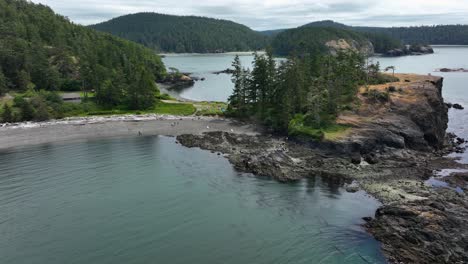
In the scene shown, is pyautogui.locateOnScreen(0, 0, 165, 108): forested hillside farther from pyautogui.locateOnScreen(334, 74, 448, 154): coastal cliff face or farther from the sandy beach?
pyautogui.locateOnScreen(334, 74, 448, 154): coastal cliff face

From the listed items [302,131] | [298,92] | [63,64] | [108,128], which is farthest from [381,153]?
[63,64]

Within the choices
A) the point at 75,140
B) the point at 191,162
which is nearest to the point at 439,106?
the point at 191,162

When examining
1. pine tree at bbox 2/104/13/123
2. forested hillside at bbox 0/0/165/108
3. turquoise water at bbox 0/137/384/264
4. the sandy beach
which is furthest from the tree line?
pine tree at bbox 2/104/13/123

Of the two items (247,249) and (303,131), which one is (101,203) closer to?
(247,249)

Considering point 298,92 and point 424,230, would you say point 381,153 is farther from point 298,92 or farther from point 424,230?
point 424,230

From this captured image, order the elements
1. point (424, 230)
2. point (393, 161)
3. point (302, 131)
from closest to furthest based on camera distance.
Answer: point (424, 230) < point (393, 161) < point (302, 131)

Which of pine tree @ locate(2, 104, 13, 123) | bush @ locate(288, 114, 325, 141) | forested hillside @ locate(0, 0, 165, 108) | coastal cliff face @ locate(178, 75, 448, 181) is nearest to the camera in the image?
coastal cliff face @ locate(178, 75, 448, 181)

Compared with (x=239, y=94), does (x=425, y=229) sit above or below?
below
